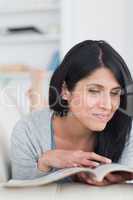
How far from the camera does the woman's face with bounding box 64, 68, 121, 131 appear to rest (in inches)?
42.6

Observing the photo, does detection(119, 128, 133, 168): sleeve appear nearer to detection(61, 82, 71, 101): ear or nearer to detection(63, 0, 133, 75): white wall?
detection(61, 82, 71, 101): ear

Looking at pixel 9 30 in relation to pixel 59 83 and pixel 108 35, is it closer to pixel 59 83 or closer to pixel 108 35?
pixel 108 35

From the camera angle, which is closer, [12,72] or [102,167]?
[102,167]

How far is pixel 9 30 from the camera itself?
3170 millimetres

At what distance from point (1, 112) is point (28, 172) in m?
0.28

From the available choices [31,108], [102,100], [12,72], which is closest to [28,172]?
[102,100]

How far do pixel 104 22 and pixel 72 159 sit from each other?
2.37 metres

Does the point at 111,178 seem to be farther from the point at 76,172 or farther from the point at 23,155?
the point at 23,155

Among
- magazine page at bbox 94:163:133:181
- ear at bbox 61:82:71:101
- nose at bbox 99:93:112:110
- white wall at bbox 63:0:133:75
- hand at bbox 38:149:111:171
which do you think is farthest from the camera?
white wall at bbox 63:0:133:75

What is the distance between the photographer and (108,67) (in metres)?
1.11

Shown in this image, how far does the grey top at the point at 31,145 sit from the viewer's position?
1.08 m

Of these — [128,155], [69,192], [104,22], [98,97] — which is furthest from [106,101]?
[104,22]

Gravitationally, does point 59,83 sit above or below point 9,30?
below

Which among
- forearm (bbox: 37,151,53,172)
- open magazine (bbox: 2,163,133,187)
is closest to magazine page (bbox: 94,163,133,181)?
open magazine (bbox: 2,163,133,187)
